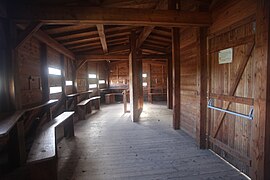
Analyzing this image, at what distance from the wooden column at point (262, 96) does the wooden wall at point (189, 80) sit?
53.7 inches

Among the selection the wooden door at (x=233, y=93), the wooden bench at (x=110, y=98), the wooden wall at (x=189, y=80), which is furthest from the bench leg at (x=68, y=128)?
the wooden bench at (x=110, y=98)

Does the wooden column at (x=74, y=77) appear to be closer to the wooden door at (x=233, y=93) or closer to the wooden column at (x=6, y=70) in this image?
the wooden column at (x=6, y=70)

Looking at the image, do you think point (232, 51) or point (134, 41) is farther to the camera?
point (134, 41)

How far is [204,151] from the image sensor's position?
2.85 metres

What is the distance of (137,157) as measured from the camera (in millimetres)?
2648

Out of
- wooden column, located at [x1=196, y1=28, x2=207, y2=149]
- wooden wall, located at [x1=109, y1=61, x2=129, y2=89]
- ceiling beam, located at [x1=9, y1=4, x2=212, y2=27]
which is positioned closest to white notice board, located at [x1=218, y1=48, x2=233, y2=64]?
wooden column, located at [x1=196, y1=28, x2=207, y2=149]

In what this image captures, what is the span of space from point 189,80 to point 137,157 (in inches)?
82.9

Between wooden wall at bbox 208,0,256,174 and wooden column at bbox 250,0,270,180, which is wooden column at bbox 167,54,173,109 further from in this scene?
wooden column at bbox 250,0,270,180

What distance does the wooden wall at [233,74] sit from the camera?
204cm

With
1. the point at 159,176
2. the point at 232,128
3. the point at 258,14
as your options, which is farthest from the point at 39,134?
the point at 258,14

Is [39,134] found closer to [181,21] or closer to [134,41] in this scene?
[181,21]

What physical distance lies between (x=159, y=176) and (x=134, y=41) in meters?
4.04

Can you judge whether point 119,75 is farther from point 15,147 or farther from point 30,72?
point 15,147

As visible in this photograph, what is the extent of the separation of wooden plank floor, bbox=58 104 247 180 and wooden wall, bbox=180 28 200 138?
1.10 feet
